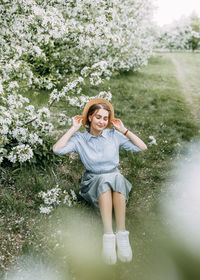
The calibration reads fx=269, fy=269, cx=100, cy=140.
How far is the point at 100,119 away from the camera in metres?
3.75

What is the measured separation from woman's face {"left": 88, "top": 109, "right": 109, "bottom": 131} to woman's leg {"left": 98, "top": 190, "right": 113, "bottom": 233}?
914mm

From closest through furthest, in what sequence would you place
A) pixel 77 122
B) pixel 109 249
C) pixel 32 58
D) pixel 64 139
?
pixel 109 249 → pixel 64 139 → pixel 77 122 → pixel 32 58

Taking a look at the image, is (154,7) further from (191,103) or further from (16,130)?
(16,130)

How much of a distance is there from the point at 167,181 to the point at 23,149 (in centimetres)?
260

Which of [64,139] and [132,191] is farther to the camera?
[132,191]

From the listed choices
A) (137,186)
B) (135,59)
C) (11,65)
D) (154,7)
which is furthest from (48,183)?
(154,7)

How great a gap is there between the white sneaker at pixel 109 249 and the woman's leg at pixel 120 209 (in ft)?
0.65

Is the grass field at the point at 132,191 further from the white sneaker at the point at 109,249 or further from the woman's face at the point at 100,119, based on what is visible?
the woman's face at the point at 100,119

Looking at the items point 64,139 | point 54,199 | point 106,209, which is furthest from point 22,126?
point 106,209

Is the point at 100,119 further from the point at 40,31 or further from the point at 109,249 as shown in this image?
the point at 40,31

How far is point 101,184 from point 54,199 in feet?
2.90

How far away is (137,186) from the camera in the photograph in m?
4.69

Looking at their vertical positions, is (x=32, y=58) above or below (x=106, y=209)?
above

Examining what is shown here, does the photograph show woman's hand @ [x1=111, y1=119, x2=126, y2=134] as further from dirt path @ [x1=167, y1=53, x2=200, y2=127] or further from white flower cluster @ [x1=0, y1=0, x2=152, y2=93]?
dirt path @ [x1=167, y1=53, x2=200, y2=127]
